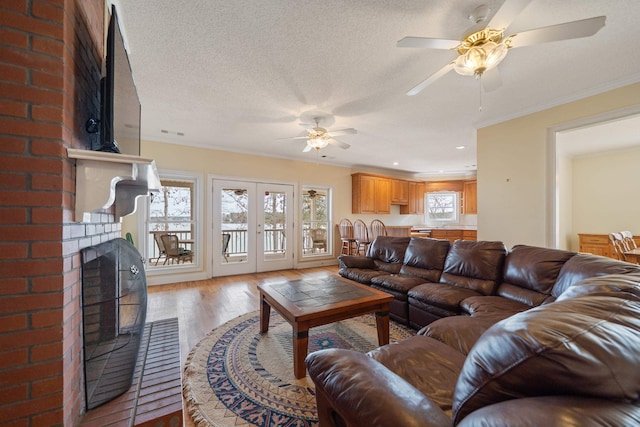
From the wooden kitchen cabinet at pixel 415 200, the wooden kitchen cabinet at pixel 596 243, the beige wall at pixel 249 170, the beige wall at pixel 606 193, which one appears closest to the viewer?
the beige wall at pixel 249 170

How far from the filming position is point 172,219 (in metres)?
4.43

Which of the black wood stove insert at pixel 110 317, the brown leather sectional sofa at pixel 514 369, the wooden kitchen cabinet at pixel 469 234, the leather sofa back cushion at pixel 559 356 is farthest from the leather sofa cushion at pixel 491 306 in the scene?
the wooden kitchen cabinet at pixel 469 234

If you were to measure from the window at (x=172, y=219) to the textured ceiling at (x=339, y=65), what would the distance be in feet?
3.60

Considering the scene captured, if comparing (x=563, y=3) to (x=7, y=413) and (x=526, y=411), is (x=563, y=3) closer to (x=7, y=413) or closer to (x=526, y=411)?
(x=526, y=411)

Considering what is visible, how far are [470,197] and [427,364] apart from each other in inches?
281

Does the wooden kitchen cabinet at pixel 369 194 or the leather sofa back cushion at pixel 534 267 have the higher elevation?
the wooden kitchen cabinet at pixel 369 194

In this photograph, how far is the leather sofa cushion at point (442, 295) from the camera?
2145 millimetres

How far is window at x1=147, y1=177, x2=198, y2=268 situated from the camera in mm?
4270

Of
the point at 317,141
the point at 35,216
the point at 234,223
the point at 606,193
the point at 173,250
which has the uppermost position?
the point at 317,141

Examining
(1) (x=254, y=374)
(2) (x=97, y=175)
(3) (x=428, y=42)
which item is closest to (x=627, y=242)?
(3) (x=428, y=42)

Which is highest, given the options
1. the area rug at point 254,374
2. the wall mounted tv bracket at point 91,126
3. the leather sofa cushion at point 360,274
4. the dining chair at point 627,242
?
the wall mounted tv bracket at point 91,126

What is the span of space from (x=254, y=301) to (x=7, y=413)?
2604 mm

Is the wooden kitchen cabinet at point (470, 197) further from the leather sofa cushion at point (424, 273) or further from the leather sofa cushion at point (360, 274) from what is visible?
the leather sofa cushion at point (360, 274)

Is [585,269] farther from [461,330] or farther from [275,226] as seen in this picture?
[275,226]
